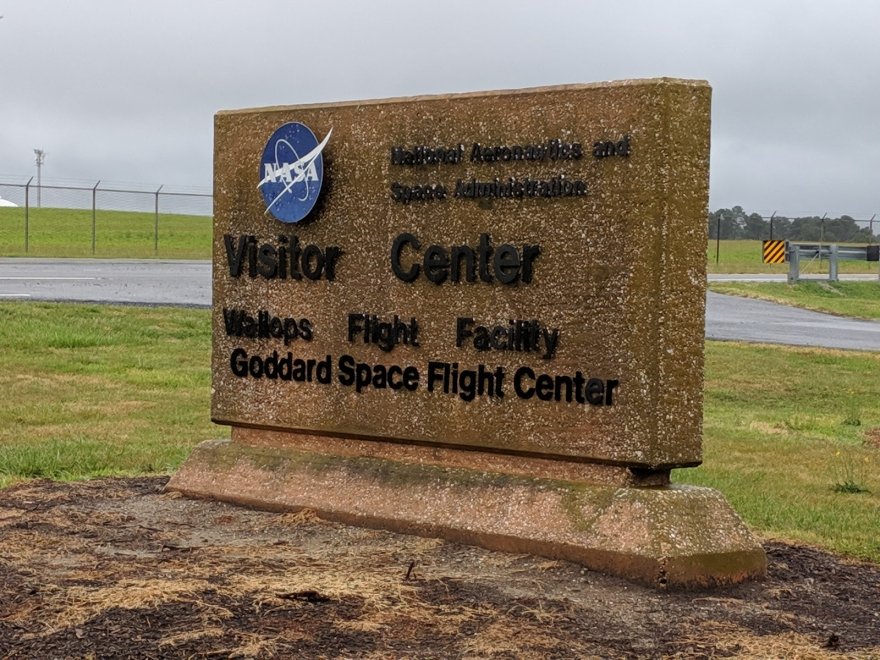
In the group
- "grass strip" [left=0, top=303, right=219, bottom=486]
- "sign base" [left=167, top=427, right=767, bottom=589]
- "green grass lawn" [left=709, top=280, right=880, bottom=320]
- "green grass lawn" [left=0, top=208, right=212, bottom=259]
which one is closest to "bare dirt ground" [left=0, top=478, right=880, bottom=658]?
"sign base" [left=167, top=427, right=767, bottom=589]

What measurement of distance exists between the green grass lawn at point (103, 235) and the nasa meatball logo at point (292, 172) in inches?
1125

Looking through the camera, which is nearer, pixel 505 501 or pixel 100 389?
pixel 505 501

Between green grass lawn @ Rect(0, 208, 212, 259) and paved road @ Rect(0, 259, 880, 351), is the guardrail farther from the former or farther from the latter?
green grass lawn @ Rect(0, 208, 212, 259)

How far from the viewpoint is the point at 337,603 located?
17.1 ft

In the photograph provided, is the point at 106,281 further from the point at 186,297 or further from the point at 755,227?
the point at 755,227

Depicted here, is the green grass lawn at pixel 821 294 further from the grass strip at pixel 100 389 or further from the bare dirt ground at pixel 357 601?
the bare dirt ground at pixel 357 601

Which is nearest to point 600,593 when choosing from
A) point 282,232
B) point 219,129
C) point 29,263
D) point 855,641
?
point 855,641

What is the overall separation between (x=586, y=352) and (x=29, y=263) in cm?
2461

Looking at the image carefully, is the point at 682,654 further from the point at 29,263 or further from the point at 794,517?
the point at 29,263

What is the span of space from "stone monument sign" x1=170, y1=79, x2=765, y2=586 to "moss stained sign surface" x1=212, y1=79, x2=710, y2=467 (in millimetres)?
10

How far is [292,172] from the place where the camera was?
7.30m

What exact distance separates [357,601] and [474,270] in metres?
1.92

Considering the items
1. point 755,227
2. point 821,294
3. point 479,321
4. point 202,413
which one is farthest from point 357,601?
point 755,227

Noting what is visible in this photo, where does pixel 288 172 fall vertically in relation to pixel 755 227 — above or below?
below
